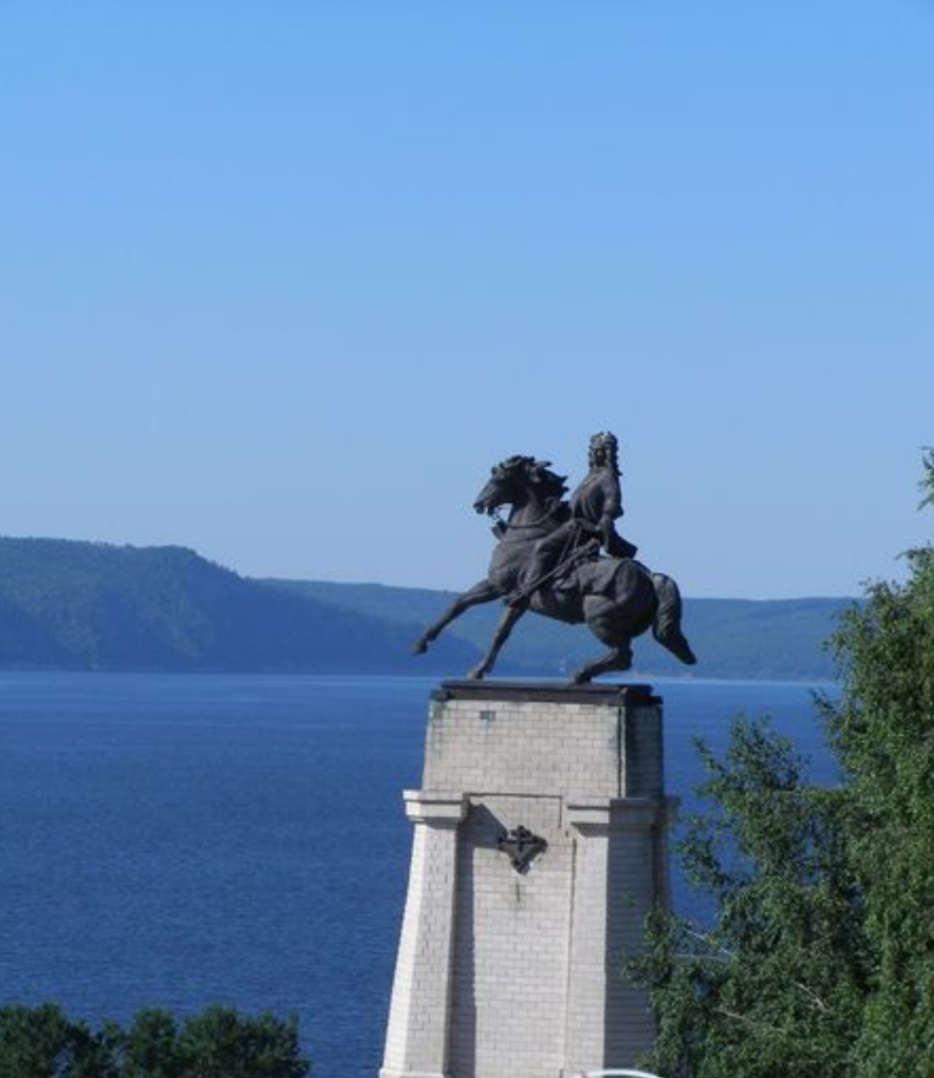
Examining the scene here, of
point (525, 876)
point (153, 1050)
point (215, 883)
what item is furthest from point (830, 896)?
point (215, 883)

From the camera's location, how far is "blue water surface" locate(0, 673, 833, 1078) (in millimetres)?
64938

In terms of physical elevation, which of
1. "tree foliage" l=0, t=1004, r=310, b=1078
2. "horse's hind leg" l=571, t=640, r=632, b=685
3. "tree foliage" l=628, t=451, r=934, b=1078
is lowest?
"tree foliage" l=0, t=1004, r=310, b=1078

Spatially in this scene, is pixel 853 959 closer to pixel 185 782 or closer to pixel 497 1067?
→ pixel 497 1067

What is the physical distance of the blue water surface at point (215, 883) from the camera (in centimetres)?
6494

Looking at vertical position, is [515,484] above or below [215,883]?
above

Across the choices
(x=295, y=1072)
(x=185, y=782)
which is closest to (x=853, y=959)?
(x=295, y=1072)

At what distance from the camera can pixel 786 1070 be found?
89.8ft

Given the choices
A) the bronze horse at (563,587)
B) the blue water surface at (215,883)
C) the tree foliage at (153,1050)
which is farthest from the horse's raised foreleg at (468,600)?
the tree foliage at (153,1050)

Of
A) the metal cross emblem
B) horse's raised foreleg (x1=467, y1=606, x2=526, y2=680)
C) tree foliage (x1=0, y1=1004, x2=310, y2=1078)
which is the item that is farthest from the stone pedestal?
tree foliage (x1=0, y1=1004, x2=310, y2=1078)

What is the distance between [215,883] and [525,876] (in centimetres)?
6487

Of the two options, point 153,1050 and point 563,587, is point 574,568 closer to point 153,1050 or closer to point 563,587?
point 563,587

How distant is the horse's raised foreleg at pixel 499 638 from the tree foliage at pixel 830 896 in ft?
7.37

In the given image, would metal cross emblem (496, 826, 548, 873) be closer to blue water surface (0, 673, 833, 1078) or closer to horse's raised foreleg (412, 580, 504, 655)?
horse's raised foreleg (412, 580, 504, 655)

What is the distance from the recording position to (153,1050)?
35938mm
